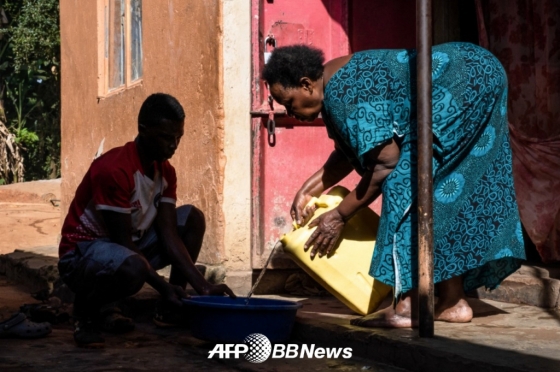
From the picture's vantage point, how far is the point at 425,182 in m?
3.46

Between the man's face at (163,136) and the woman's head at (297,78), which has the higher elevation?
the woman's head at (297,78)

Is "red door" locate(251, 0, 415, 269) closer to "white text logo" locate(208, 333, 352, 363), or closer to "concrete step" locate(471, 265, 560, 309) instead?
"concrete step" locate(471, 265, 560, 309)

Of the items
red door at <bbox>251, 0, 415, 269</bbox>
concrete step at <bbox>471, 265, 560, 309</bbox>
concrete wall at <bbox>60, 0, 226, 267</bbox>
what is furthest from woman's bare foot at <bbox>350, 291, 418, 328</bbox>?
concrete wall at <bbox>60, 0, 226, 267</bbox>

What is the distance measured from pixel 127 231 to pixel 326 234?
92 centimetres

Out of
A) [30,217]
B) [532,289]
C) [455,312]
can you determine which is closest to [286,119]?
[532,289]

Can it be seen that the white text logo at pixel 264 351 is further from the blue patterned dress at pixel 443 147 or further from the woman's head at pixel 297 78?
the woman's head at pixel 297 78

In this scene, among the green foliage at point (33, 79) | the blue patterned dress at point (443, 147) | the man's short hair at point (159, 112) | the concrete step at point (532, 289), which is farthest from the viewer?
the green foliage at point (33, 79)

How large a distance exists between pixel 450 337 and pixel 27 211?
10.2 metres

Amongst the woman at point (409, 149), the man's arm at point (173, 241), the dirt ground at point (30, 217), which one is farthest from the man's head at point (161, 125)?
the dirt ground at point (30, 217)

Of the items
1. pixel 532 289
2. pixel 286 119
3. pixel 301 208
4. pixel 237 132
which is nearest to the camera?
pixel 301 208

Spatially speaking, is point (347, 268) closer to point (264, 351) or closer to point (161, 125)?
point (264, 351)

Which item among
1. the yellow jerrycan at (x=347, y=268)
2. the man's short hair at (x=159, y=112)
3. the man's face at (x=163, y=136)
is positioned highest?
the man's short hair at (x=159, y=112)

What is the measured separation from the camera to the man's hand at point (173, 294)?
12.8ft

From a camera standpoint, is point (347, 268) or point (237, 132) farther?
point (237, 132)
